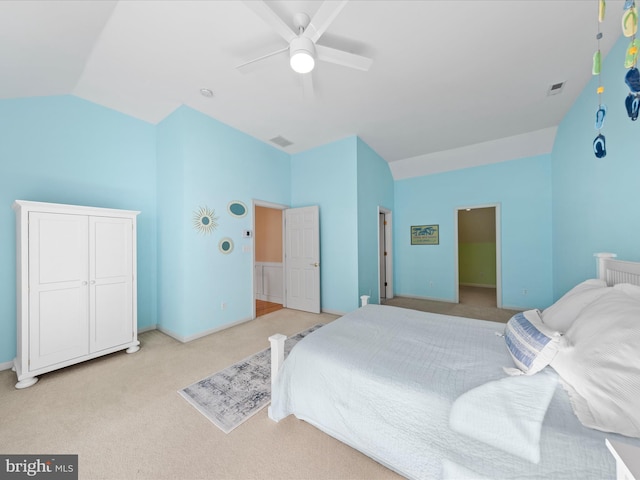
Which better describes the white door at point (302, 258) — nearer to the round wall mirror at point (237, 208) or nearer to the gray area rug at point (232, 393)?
the round wall mirror at point (237, 208)

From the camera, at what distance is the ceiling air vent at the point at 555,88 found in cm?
271

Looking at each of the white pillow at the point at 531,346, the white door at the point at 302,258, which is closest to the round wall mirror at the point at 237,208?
the white door at the point at 302,258

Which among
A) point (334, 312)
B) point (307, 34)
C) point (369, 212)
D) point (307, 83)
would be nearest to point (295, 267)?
point (334, 312)

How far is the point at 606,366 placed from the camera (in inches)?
36.4

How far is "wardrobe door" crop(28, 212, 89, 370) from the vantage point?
2143 millimetres

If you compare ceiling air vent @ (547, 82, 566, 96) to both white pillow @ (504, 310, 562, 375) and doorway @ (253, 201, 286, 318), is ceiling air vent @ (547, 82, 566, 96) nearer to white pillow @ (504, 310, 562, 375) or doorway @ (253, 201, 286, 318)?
white pillow @ (504, 310, 562, 375)

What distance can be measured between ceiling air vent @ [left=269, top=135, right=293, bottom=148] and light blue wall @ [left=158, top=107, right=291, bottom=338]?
41 centimetres

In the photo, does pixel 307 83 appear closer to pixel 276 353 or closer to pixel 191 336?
pixel 276 353

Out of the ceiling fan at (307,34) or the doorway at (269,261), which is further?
the doorway at (269,261)

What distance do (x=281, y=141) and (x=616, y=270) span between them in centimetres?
432

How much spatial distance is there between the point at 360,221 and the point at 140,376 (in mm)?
3481

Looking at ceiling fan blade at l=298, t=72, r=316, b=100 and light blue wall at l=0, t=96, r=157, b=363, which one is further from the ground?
ceiling fan blade at l=298, t=72, r=316, b=100

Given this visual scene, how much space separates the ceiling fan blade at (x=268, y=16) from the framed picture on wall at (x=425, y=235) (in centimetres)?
451

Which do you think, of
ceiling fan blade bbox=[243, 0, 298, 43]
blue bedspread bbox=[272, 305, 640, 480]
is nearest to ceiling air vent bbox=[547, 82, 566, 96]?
blue bedspread bbox=[272, 305, 640, 480]
